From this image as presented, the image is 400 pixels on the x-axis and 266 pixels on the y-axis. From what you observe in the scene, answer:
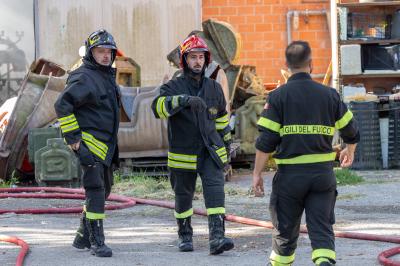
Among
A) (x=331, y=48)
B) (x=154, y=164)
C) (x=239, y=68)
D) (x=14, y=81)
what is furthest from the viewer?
(x=331, y=48)

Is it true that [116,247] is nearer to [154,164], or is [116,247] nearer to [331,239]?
[331,239]

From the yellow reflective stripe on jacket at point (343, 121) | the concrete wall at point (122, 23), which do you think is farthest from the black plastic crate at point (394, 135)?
the yellow reflective stripe on jacket at point (343, 121)

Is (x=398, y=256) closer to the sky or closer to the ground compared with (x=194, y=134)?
closer to the ground

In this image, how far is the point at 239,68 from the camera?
14125 mm

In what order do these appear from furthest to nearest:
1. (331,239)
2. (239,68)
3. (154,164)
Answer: (239,68) < (154,164) < (331,239)

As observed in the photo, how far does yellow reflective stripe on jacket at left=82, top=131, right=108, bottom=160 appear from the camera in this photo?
733 centimetres

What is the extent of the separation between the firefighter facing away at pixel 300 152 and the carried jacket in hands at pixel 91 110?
69.1 inches

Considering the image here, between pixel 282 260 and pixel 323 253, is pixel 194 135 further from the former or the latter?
pixel 323 253

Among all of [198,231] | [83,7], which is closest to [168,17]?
[83,7]

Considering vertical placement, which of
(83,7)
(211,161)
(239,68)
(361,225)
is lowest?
(361,225)

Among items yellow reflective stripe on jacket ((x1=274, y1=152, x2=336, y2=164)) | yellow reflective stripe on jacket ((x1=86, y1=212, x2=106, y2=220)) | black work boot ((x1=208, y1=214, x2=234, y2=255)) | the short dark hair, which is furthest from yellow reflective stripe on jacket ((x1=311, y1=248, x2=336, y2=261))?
yellow reflective stripe on jacket ((x1=86, y1=212, x2=106, y2=220))

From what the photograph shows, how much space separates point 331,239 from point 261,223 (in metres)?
2.52

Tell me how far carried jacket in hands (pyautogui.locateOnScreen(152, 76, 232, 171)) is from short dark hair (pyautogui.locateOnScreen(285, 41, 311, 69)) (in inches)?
58.8

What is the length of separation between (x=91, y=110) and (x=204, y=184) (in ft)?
3.52
